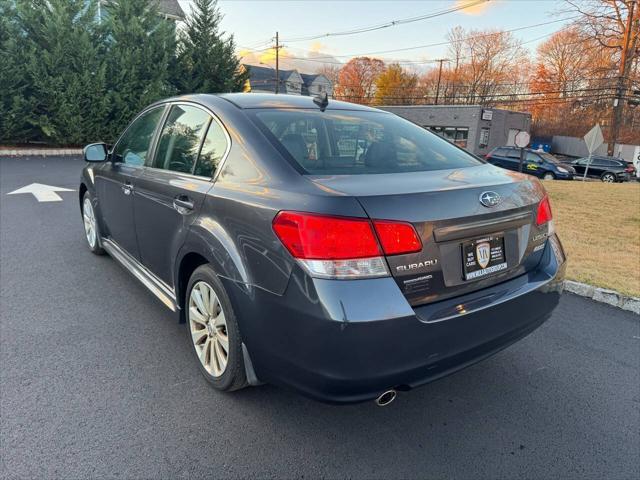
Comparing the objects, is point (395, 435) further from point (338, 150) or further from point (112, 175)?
point (112, 175)

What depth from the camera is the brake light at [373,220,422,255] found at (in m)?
1.80

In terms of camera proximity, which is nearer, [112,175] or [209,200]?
[209,200]

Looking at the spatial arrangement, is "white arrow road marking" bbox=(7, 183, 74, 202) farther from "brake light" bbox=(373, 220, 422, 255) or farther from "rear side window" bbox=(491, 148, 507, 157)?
"rear side window" bbox=(491, 148, 507, 157)

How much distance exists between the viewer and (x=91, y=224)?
4789 millimetres

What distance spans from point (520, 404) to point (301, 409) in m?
1.31

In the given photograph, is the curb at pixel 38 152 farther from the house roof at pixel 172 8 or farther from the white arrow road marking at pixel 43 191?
the house roof at pixel 172 8

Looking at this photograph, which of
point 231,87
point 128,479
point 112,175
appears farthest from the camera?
point 231,87

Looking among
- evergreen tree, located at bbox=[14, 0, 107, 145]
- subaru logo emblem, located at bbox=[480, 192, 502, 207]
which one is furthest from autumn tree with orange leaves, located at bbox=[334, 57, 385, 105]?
subaru logo emblem, located at bbox=[480, 192, 502, 207]

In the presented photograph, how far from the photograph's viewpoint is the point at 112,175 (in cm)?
386

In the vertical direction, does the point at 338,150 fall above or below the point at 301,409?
above

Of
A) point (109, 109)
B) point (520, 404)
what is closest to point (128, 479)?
point (520, 404)

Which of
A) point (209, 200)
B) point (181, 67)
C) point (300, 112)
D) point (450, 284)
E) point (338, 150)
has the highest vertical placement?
point (181, 67)

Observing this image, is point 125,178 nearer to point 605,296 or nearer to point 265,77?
point 605,296

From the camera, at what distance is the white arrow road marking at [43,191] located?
7860 mm
